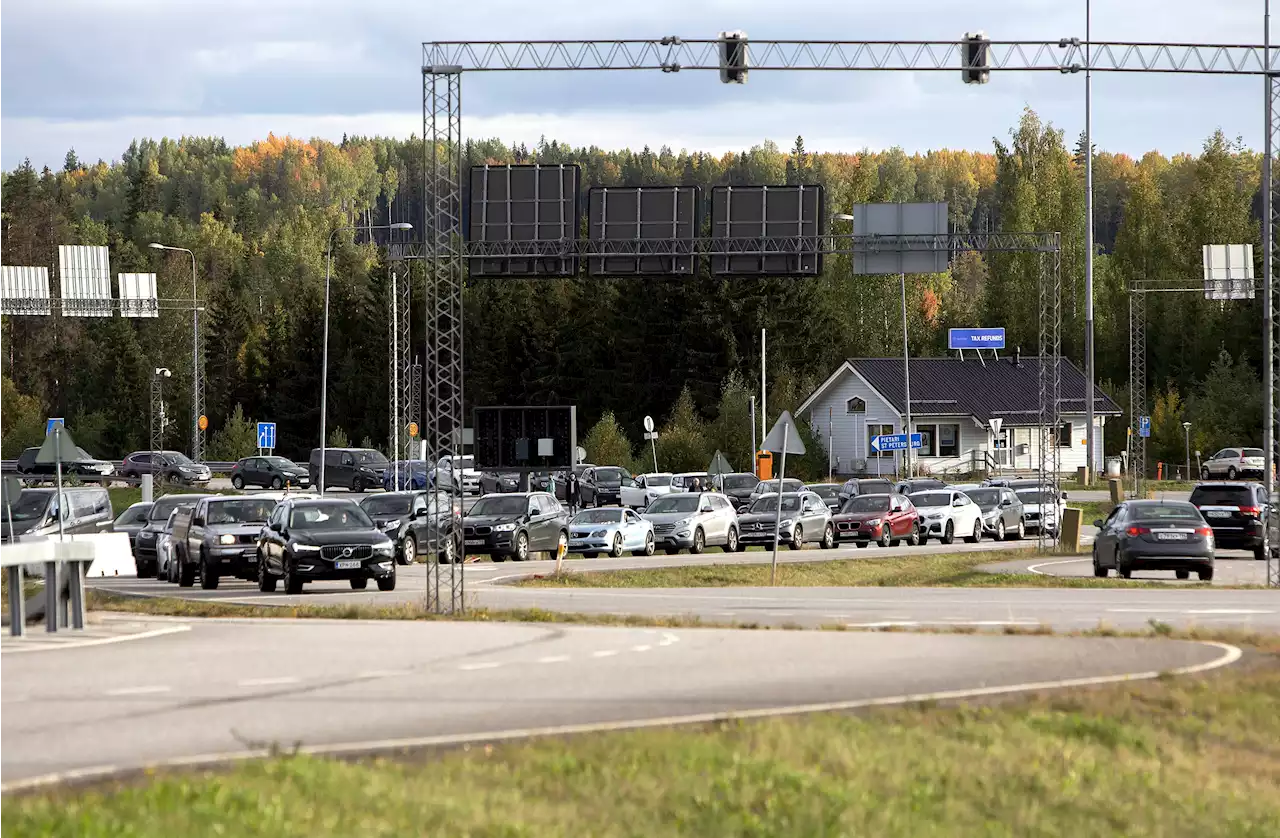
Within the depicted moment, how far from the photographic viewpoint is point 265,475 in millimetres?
85625

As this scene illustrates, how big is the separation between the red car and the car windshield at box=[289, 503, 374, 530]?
2163 centimetres

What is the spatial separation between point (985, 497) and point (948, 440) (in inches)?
1611

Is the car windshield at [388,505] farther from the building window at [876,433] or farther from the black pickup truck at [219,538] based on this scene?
the building window at [876,433]

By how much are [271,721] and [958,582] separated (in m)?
23.8

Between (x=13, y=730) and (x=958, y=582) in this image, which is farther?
(x=958, y=582)

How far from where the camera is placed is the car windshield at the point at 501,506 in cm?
4547

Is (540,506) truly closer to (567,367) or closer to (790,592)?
(790,592)

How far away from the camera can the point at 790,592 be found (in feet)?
105

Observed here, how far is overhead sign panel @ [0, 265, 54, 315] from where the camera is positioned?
7881 centimetres

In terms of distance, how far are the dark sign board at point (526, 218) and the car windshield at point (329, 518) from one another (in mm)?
15865

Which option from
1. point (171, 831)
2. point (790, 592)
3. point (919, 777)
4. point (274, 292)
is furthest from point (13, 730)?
point (274, 292)

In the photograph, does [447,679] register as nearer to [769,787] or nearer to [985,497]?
[769,787]

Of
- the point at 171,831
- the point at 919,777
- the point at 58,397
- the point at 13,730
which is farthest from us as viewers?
the point at 58,397

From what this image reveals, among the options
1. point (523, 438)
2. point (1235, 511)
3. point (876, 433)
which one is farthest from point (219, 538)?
point (876, 433)
